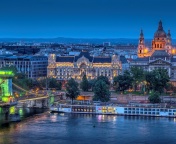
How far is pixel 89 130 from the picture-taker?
31.8 metres

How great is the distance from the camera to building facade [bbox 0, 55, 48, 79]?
59.7 metres

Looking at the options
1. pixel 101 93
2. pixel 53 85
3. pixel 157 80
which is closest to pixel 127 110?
pixel 101 93

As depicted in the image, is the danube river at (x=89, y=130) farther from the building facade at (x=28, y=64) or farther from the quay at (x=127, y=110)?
the building facade at (x=28, y=64)

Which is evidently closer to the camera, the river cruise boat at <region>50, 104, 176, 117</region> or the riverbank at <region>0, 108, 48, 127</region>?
the riverbank at <region>0, 108, 48, 127</region>

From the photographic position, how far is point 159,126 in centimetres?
3328

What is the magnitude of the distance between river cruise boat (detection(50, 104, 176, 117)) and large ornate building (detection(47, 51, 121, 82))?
16474 mm

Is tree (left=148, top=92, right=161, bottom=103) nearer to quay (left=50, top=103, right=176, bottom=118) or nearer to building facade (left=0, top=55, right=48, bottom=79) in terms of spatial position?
quay (left=50, top=103, right=176, bottom=118)

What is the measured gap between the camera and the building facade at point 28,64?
2351 inches

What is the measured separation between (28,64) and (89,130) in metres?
28.7

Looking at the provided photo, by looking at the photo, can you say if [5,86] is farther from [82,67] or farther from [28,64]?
[28,64]

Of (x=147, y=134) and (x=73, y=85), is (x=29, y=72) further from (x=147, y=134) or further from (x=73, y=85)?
(x=147, y=134)

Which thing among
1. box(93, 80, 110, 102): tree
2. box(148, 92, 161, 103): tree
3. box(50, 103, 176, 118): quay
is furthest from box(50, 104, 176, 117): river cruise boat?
box(93, 80, 110, 102): tree

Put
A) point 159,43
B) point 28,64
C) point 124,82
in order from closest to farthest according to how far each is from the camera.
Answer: point 124,82 < point 28,64 < point 159,43

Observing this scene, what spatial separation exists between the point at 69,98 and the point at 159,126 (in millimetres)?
11581
